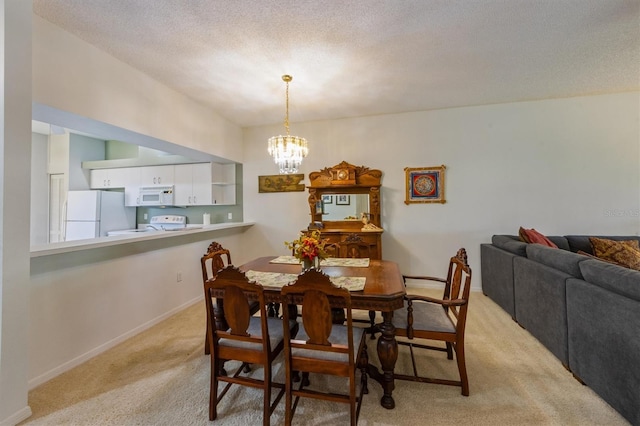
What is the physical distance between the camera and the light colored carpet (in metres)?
1.57

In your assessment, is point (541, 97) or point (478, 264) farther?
point (478, 264)

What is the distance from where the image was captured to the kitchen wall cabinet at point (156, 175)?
455cm

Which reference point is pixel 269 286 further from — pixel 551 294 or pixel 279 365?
pixel 551 294

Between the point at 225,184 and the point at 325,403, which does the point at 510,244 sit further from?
the point at 225,184

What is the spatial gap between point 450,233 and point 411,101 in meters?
2.00

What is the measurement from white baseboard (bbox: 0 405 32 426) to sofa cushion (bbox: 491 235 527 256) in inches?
166

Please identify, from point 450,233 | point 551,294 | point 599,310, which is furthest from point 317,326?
point 450,233

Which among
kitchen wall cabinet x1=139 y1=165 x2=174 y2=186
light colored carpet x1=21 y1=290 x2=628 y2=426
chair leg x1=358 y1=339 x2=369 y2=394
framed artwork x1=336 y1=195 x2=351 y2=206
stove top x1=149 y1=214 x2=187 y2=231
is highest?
kitchen wall cabinet x1=139 y1=165 x2=174 y2=186

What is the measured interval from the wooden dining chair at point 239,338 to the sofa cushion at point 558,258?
2170 mm

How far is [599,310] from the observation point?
65.2 inches

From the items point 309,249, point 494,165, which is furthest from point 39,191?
point 494,165

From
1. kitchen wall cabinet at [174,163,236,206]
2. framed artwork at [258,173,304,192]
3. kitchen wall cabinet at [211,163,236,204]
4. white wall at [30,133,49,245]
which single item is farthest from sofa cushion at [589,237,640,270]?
white wall at [30,133,49,245]

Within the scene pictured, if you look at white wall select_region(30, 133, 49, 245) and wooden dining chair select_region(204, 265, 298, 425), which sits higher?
white wall select_region(30, 133, 49, 245)

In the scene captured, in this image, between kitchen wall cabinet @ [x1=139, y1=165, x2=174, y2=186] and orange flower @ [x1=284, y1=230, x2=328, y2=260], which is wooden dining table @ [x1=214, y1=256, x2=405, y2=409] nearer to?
orange flower @ [x1=284, y1=230, x2=328, y2=260]
